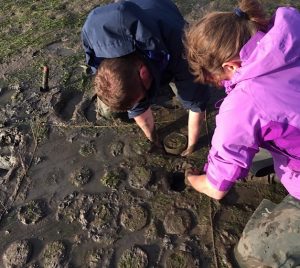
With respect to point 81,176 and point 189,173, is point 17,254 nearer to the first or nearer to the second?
point 81,176

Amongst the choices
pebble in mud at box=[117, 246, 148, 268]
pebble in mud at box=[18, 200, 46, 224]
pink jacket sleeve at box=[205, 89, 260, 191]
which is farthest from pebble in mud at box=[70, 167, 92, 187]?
pink jacket sleeve at box=[205, 89, 260, 191]

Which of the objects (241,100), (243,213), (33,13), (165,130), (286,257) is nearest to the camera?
(241,100)

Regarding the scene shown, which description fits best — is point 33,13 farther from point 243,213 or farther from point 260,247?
point 260,247

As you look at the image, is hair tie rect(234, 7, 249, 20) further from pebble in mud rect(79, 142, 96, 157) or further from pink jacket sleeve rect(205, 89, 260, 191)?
pebble in mud rect(79, 142, 96, 157)

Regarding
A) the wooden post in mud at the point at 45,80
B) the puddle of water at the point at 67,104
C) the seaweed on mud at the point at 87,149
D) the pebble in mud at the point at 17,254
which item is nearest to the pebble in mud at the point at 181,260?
the pebble in mud at the point at 17,254

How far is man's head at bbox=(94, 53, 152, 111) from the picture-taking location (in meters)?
2.01

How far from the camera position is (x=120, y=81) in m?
2.01

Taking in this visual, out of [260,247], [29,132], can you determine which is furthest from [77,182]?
[260,247]

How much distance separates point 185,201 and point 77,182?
0.73 metres

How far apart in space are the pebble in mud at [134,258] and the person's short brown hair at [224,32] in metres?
1.18

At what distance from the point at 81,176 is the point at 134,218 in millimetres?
501

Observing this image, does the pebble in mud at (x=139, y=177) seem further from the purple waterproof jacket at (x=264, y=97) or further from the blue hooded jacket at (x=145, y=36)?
the purple waterproof jacket at (x=264, y=97)

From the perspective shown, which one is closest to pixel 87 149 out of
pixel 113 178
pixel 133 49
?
Result: pixel 113 178

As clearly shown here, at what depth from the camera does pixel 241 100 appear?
5.38 feet
